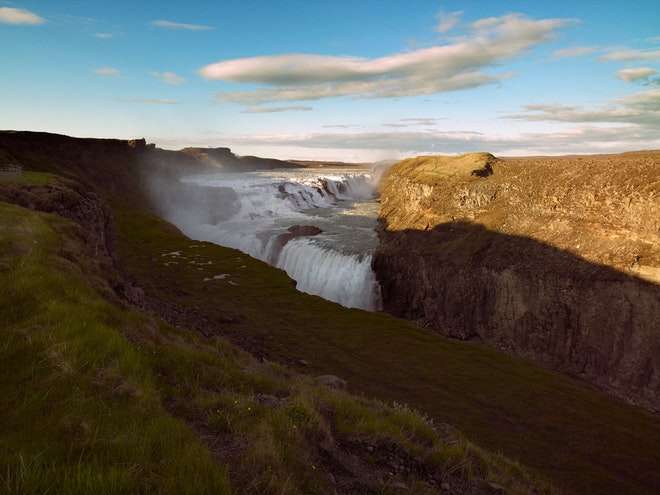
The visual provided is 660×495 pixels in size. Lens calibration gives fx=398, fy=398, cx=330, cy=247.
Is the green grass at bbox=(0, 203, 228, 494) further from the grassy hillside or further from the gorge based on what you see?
the gorge

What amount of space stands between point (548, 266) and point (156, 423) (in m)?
29.9

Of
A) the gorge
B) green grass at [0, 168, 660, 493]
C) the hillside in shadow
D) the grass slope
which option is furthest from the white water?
green grass at [0, 168, 660, 493]

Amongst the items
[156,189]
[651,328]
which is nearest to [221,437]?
[651,328]

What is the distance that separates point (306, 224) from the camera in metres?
59.1

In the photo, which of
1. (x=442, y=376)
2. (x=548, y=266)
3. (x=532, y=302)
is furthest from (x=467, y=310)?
(x=442, y=376)

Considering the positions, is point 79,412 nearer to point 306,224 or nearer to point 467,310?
point 467,310

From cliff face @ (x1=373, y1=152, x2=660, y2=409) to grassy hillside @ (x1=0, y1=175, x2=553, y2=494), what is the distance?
19.0m

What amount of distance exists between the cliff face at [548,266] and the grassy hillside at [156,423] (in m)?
19.0

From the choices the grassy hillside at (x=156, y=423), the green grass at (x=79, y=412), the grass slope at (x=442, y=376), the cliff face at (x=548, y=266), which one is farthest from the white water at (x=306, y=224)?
the green grass at (x=79, y=412)

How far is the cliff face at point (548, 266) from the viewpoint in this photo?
80.7 feet

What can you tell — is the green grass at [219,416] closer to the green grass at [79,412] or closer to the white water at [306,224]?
the green grass at [79,412]

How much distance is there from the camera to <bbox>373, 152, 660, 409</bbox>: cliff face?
2461cm

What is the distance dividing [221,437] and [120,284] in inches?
442

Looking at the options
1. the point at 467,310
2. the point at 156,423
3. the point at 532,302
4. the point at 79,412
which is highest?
the point at 79,412
